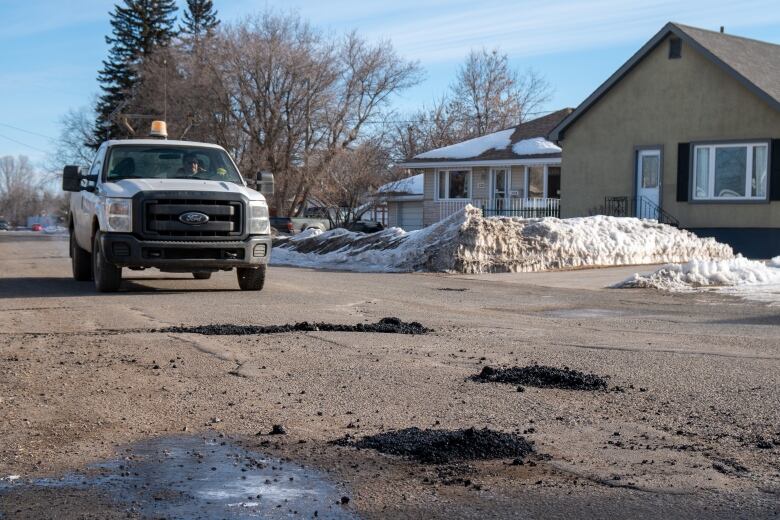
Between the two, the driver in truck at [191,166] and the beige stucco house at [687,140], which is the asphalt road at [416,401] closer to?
the driver in truck at [191,166]

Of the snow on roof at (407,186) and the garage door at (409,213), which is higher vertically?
the snow on roof at (407,186)

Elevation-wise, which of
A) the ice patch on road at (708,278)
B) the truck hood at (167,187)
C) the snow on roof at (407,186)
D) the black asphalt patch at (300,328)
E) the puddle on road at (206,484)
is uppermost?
the snow on roof at (407,186)

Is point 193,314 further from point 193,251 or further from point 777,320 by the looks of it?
point 777,320

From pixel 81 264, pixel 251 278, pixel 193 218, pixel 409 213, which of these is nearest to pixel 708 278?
pixel 251 278

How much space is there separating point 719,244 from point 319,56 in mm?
26275

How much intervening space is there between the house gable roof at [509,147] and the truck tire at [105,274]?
25230mm

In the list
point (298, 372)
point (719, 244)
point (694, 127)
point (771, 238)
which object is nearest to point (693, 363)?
point (298, 372)

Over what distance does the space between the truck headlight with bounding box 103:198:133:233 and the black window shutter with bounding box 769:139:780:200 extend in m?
18.1

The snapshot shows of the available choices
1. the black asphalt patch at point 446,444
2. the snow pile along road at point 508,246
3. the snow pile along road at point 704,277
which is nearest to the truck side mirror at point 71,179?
the snow pile along road at point 508,246

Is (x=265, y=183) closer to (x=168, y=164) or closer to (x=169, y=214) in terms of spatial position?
(x=168, y=164)

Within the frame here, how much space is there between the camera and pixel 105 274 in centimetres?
1253

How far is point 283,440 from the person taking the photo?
5133mm

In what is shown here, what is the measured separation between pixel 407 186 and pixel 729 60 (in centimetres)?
2863

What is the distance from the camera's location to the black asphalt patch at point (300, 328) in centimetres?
902
